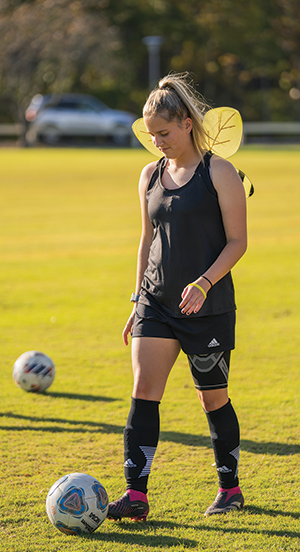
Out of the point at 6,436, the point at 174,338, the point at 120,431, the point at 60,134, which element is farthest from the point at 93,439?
the point at 60,134

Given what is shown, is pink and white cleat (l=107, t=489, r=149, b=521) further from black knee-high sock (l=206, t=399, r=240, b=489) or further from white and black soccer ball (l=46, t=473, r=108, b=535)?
black knee-high sock (l=206, t=399, r=240, b=489)

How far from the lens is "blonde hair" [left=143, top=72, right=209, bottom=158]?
3533mm

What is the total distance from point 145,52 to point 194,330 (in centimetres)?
5603

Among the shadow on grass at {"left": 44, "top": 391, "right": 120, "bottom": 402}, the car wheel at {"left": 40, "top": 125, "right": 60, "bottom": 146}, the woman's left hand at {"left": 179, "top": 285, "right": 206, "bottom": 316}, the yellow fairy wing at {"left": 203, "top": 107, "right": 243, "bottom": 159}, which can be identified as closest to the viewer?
the woman's left hand at {"left": 179, "top": 285, "right": 206, "bottom": 316}

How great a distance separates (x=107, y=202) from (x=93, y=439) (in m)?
15.6

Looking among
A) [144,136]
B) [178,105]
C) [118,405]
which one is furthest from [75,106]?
[178,105]

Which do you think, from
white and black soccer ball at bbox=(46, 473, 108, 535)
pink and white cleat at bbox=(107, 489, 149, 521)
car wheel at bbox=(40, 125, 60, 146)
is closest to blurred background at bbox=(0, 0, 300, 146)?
car wheel at bbox=(40, 125, 60, 146)

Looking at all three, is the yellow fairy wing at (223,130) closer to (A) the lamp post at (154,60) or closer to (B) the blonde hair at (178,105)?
(B) the blonde hair at (178,105)

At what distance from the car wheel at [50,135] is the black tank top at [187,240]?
44.8 metres

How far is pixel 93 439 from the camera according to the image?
5.00 meters

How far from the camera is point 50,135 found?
→ 47.6 meters

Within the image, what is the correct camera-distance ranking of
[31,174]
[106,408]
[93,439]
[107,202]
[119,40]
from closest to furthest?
[93,439]
[106,408]
[107,202]
[31,174]
[119,40]

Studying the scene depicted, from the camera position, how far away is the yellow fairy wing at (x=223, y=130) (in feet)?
12.3

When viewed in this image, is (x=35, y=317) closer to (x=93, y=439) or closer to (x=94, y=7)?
(x=93, y=439)
